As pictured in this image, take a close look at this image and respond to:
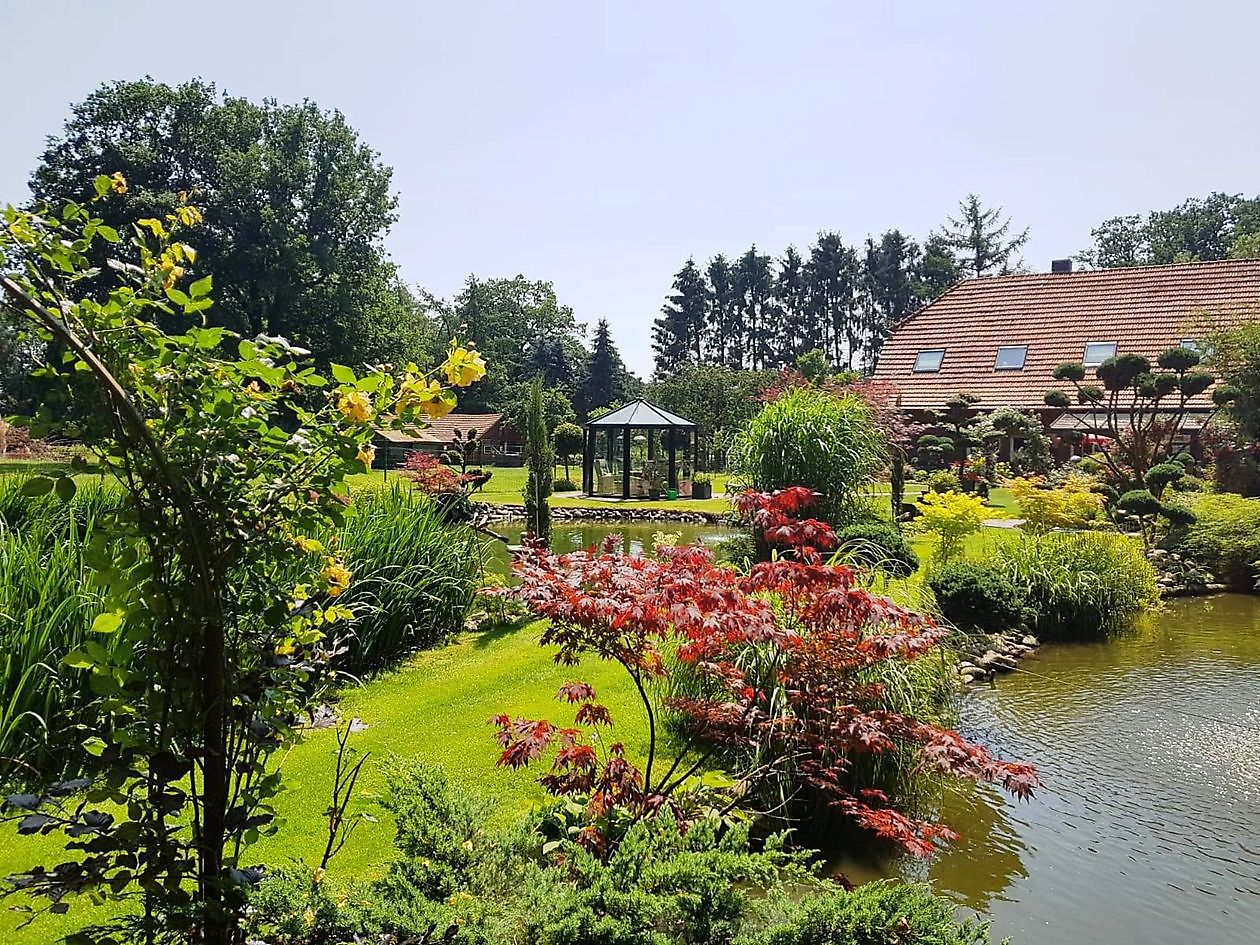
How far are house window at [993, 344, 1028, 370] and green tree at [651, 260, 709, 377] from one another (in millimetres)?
37187

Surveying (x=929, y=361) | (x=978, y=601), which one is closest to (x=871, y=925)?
(x=978, y=601)

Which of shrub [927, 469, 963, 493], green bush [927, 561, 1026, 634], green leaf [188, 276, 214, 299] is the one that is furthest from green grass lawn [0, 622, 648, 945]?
shrub [927, 469, 963, 493]

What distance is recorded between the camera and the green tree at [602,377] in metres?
52.0

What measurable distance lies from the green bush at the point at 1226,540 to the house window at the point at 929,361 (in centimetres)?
1349

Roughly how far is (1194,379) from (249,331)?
24.8 meters

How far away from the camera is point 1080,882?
4.34 m

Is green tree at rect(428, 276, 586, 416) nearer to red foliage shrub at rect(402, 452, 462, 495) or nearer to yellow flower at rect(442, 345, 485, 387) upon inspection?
red foliage shrub at rect(402, 452, 462, 495)

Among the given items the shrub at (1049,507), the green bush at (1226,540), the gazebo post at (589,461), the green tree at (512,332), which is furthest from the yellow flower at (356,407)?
the green tree at (512,332)

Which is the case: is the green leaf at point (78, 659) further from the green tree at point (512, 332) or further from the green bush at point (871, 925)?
the green tree at point (512, 332)

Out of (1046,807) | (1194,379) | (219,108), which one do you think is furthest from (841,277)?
(1046,807)

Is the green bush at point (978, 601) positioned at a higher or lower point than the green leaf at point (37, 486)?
lower

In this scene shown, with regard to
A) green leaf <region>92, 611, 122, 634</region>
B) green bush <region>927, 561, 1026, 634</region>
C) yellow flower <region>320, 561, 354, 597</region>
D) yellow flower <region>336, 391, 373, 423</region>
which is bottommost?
green bush <region>927, 561, 1026, 634</region>

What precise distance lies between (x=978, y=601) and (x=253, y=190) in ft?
92.6

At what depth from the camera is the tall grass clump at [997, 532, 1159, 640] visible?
29.6ft
